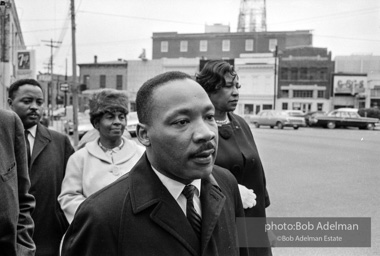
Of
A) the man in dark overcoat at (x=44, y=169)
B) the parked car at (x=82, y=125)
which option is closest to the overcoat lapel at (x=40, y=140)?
the man in dark overcoat at (x=44, y=169)

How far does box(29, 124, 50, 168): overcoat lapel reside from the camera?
3079mm

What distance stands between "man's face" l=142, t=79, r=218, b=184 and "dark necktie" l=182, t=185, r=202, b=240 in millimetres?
62

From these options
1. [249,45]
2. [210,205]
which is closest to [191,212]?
[210,205]

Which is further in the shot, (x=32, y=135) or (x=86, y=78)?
(x=86, y=78)

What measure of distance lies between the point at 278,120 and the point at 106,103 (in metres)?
28.8

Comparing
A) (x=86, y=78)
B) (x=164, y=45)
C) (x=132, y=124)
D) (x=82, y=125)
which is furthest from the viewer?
(x=164, y=45)

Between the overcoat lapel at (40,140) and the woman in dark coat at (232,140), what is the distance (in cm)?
130

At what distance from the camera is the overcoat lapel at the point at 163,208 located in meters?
1.38

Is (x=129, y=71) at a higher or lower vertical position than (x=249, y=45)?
lower

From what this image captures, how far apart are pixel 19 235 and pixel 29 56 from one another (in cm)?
1666

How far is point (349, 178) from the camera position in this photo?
Answer: 30.0 feet

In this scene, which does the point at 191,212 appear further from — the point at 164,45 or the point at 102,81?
the point at 164,45

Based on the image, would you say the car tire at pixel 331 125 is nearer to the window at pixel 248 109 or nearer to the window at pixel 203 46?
the window at pixel 248 109

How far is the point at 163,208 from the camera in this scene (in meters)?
1.41
